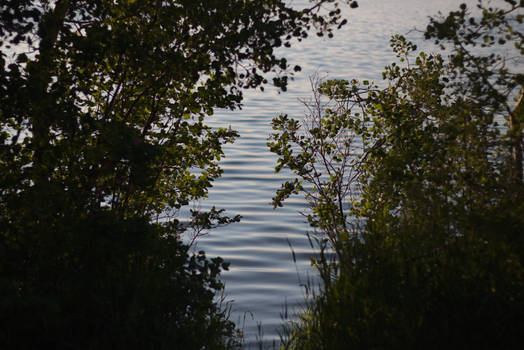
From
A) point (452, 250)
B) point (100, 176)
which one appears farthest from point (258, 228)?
point (452, 250)

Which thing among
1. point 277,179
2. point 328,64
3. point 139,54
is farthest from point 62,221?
point 328,64

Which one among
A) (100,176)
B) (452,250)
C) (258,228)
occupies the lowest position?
(452,250)

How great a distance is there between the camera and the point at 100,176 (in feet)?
17.3

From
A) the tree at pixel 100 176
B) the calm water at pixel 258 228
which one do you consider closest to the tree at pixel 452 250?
the tree at pixel 100 176

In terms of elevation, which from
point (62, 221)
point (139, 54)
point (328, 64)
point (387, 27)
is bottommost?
point (62, 221)

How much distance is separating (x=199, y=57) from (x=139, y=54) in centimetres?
53

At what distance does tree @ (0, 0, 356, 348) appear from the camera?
4633mm

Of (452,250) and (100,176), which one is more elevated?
(100,176)

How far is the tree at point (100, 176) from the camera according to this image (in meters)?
4.63

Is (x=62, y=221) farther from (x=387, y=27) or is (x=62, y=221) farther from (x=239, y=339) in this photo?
(x=387, y=27)

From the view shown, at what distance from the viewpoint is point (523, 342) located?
14.2 feet

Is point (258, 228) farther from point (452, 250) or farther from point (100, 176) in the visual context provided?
point (452, 250)

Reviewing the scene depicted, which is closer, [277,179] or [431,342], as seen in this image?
[431,342]

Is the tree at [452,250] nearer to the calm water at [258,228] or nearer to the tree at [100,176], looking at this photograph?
the tree at [100,176]
